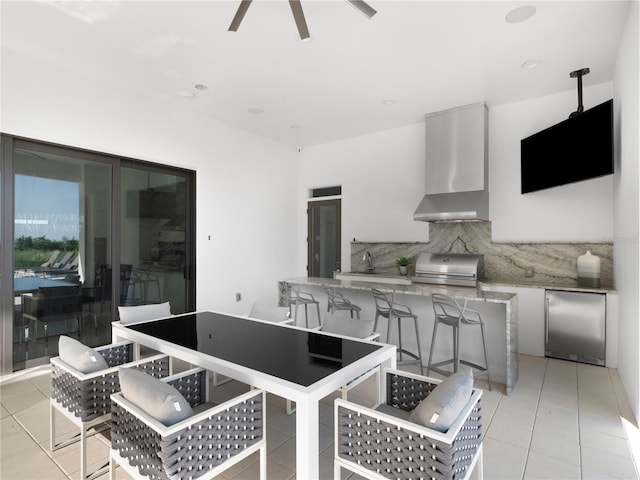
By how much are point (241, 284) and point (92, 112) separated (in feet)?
9.81

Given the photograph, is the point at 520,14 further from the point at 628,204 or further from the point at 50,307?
the point at 50,307

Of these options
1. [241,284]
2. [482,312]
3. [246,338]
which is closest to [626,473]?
[482,312]

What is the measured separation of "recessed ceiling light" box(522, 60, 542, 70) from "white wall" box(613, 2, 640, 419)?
2.11 feet

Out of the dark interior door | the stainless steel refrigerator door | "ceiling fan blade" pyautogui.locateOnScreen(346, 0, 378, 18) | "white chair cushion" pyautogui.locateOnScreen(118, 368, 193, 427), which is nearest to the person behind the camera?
"white chair cushion" pyautogui.locateOnScreen(118, 368, 193, 427)

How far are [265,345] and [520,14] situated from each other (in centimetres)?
313

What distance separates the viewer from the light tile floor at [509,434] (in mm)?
2010

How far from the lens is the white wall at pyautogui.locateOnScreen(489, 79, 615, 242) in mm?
4051

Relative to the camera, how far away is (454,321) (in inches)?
122

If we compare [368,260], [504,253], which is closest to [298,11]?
[504,253]

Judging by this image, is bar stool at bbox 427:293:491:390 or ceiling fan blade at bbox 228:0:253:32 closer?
ceiling fan blade at bbox 228:0:253:32

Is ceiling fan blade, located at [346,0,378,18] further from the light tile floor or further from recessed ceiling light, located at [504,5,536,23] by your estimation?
the light tile floor

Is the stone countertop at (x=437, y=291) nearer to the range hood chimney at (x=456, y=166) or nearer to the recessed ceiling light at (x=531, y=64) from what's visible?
the range hood chimney at (x=456, y=166)

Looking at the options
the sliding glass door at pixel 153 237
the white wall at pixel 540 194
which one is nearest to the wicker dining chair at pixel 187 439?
the sliding glass door at pixel 153 237

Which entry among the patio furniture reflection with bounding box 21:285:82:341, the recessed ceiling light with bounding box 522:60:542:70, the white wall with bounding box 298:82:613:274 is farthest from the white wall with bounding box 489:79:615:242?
the patio furniture reflection with bounding box 21:285:82:341
